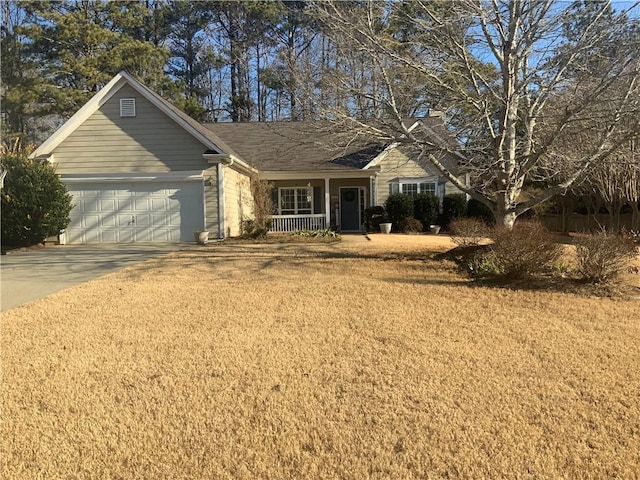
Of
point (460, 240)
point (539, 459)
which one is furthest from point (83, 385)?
point (460, 240)

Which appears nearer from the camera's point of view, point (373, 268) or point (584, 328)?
point (584, 328)

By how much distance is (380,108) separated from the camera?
11.1 meters

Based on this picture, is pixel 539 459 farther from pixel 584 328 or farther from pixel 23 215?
pixel 23 215

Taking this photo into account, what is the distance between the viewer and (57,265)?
11.3 m

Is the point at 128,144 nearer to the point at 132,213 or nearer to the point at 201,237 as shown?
the point at 132,213

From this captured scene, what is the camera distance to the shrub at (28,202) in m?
14.3

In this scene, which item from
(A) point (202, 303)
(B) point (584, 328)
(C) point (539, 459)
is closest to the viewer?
(C) point (539, 459)

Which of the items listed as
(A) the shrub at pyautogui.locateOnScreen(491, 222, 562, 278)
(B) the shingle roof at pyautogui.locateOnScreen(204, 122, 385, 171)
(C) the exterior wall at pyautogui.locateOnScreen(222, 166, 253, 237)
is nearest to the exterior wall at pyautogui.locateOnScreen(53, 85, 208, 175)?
(C) the exterior wall at pyautogui.locateOnScreen(222, 166, 253, 237)

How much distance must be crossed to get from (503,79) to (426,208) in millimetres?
10391

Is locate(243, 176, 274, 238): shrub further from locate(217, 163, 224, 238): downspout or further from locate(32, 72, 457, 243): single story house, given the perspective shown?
locate(217, 163, 224, 238): downspout

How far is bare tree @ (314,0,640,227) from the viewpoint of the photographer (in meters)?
9.31

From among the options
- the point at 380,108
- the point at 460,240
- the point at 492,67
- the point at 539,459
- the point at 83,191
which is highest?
the point at 492,67

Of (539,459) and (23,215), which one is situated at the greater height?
(23,215)

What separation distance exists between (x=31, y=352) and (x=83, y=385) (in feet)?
4.26
